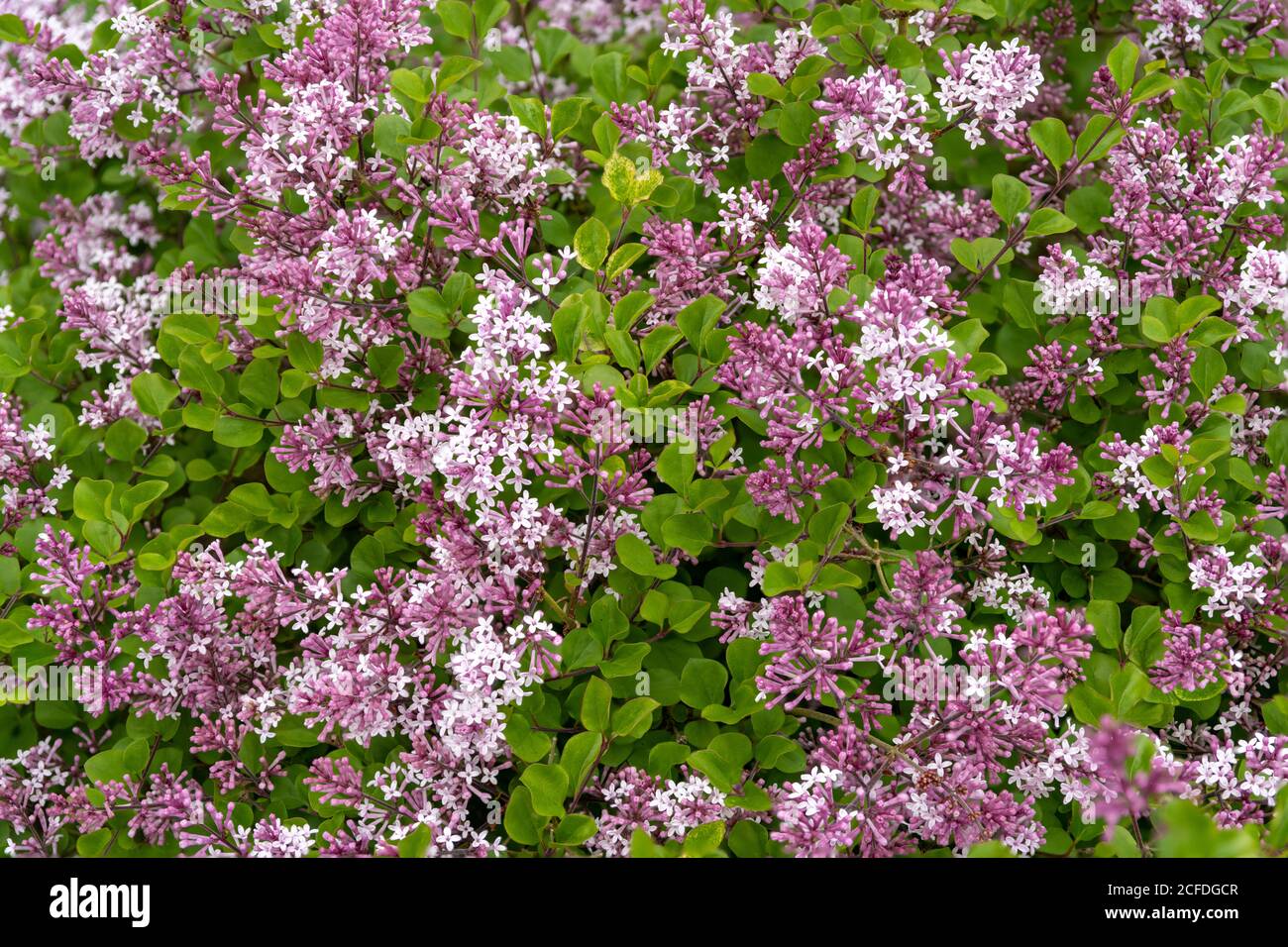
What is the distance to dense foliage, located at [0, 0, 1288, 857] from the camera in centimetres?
171

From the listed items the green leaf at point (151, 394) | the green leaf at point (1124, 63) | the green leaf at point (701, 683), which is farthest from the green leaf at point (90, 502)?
the green leaf at point (1124, 63)

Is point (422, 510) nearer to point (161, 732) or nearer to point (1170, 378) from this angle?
point (161, 732)

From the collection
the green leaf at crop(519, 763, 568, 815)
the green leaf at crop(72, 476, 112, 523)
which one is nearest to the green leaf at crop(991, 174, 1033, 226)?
the green leaf at crop(519, 763, 568, 815)

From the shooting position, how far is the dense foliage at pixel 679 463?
67.2 inches

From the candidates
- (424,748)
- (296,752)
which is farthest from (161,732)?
(424,748)

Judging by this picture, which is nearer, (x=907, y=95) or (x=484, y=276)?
(x=484, y=276)

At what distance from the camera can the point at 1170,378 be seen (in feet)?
6.50

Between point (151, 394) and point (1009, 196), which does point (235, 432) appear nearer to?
point (151, 394)

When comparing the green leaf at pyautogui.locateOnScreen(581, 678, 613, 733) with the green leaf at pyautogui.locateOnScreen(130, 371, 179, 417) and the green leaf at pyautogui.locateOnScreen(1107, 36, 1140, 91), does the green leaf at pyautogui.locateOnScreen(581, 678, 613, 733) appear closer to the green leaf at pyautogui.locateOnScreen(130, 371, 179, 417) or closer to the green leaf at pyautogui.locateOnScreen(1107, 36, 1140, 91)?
the green leaf at pyautogui.locateOnScreen(130, 371, 179, 417)

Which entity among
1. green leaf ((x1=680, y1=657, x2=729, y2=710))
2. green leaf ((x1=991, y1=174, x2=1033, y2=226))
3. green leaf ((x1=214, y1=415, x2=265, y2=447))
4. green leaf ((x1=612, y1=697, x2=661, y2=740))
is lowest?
green leaf ((x1=612, y1=697, x2=661, y2=740))

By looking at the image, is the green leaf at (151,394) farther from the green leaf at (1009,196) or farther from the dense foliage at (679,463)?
the green leaf at (1009,196)

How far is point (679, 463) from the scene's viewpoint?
5.77 feet

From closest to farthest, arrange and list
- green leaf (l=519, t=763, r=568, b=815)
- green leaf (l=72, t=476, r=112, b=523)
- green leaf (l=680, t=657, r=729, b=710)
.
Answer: green leaf (l=519, t=763, r=568, b=815), green leaf (l=680, t=657, r=729, b=710), green leaf (l=72, t=476, r=112, b=523)

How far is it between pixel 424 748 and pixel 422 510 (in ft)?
1.39
